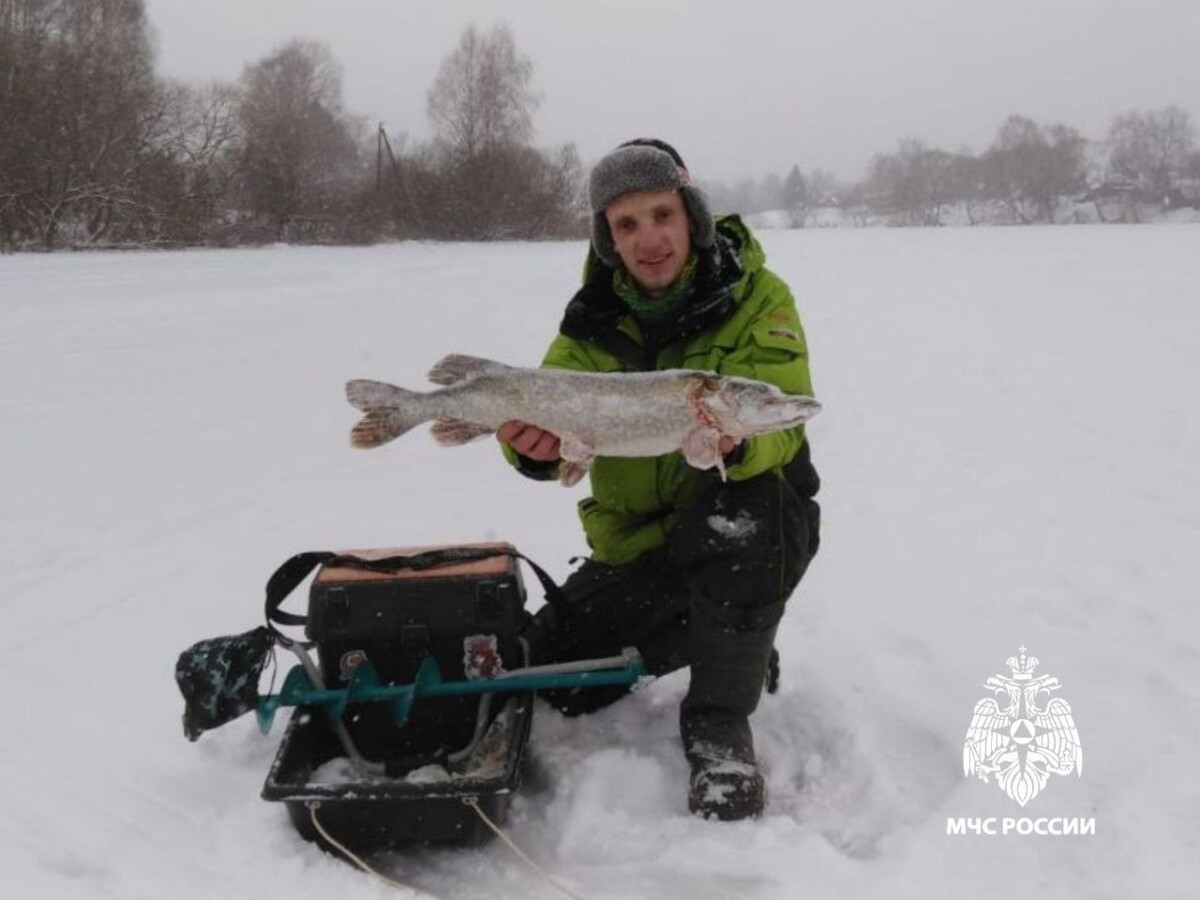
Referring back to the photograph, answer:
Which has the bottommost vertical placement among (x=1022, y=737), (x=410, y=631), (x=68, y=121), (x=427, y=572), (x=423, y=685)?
(x=1022, y=737)

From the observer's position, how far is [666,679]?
3078mm

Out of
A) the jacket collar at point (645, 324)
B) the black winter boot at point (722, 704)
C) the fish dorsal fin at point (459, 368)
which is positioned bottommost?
the black winter boot at point (722, 704)

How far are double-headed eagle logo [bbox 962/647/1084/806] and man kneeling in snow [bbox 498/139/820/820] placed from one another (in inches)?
24.3

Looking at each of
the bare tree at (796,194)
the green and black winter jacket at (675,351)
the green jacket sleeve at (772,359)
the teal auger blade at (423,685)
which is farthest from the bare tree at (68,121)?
the bare tree at (796,194)

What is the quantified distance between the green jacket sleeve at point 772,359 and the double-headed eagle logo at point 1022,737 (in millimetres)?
960

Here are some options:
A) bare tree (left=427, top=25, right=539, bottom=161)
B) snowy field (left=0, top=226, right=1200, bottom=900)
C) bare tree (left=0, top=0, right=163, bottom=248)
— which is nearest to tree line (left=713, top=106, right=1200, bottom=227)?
bare tree (left=427, top=25, right=539, bottom=161)

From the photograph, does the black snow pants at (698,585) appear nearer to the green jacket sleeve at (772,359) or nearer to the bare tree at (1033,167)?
the green jacket sleeve at (772,359)

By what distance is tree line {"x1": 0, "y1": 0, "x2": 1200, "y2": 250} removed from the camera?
69.7 ft

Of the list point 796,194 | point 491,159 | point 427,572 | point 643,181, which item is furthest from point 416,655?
point 796,194

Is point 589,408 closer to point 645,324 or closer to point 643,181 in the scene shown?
point 645,324

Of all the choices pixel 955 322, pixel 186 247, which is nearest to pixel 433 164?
pixel 186 247

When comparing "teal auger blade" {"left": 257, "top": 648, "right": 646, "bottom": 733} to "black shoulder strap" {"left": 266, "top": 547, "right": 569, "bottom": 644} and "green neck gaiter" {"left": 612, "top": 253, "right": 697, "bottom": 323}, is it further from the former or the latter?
"green neck gaiter" {"left": 612, "top": 253, "right": 697, "bottom": 323}

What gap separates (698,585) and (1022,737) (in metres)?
0.99

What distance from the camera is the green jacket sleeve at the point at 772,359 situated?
2.48 metres
